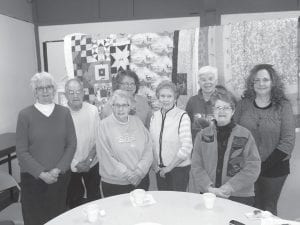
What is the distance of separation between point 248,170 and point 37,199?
1338 millimetres

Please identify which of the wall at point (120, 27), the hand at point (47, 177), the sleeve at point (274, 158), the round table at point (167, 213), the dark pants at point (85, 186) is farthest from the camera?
the wall at point (120, 27)

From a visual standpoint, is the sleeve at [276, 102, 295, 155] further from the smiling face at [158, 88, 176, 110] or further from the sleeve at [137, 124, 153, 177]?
the sleeve at [137, 124, 153, 177]

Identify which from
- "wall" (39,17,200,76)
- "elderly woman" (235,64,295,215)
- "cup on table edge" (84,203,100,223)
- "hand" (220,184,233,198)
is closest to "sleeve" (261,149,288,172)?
"elderly woman" (235,64,295,215)

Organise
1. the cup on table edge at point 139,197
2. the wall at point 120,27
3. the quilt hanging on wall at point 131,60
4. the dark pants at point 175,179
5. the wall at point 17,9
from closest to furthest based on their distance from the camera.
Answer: the cup on table edge at point 139,197
the dark pants at point 175,179
the quilt hanging on wall at point 131,60
the wall at point 17,9
the wall at point 120,27

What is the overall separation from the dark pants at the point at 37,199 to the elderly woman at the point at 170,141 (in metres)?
0.70

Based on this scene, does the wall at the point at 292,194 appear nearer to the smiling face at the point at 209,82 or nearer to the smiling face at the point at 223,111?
the smiling face at the point at 209,82

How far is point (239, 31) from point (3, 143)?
236 centimetres

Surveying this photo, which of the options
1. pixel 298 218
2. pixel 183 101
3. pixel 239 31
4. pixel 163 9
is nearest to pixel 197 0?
pixel 163 9

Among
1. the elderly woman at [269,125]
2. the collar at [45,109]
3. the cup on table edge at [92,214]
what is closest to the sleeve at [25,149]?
the collar at [45,109]

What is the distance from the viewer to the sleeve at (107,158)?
192 centimetres

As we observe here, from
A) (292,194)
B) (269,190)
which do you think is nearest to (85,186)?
(269,190)

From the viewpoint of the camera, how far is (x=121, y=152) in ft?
6.40

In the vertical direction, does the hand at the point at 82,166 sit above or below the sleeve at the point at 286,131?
below

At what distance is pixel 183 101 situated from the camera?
2672 millimetres
